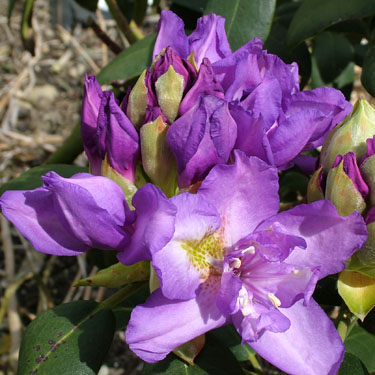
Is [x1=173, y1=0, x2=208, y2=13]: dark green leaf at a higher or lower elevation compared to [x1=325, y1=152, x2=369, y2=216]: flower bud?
higher

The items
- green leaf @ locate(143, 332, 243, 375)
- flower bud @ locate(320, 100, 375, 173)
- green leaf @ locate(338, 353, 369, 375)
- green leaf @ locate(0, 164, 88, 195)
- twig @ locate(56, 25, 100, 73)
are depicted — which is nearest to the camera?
flower bud @ locate(320, 100, 375, 173)

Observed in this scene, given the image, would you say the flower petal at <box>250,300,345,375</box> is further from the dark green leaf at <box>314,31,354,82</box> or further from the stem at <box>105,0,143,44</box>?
the stem at <box>105,0,143,44</box>

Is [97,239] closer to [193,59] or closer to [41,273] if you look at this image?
[193,59]

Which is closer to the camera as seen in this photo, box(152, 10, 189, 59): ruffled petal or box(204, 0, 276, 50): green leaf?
box(152, 10, 189, 59): ruffled petal

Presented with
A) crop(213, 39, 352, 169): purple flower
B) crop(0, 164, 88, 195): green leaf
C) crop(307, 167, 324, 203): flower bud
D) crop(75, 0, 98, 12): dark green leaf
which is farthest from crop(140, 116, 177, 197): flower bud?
crop(75, 0, 98, 12): dark green leaf

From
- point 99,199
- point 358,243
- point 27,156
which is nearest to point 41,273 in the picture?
point 27,156

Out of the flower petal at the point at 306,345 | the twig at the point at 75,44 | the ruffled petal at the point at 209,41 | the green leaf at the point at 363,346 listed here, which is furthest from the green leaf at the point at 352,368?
the twig at the point at 75,44

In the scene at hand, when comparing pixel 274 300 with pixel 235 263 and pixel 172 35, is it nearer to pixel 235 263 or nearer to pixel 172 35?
pixel 235 263

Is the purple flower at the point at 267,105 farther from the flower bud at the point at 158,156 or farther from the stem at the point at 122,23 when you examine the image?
the stem at the point at 122,23
